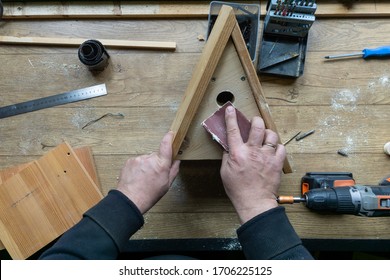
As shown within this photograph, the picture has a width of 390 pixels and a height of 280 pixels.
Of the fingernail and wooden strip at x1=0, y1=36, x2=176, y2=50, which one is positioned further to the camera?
wooden strip at x1=0, y1=36, x2=176, y2=50

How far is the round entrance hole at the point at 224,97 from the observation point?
1.01 m

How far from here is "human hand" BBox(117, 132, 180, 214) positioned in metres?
0.96

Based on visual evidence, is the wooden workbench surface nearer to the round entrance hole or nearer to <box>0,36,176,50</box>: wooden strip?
<box>0,36,176,50</box>: wooden strip

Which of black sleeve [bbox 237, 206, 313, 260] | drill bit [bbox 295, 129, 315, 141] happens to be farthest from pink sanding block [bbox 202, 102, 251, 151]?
drill bit [bbox 295, 129, 315, 141]

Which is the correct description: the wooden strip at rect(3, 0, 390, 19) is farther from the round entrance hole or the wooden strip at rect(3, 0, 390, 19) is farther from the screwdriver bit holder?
the round entrance hole

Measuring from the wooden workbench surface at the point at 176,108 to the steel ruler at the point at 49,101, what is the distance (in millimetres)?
20

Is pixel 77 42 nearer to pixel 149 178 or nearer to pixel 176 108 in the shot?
pixel 176 108

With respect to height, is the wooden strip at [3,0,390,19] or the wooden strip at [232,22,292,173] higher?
the wooden strip at [3,0,390,19]

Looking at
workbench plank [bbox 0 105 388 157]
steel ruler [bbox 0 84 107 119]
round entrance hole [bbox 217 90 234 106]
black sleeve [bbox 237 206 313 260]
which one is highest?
steel ruler [bbox 0 84 107 119]

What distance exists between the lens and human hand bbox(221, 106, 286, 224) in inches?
36.6

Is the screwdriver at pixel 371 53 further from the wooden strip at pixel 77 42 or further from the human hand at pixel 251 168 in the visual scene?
the wooden strip at pixel 77 42

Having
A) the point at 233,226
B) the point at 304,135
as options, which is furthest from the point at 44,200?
the point at 304,135

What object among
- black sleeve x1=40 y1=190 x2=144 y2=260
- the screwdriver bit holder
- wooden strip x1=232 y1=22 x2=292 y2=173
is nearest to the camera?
black sleeve x1=40 y1=190 x2=144 y2=260

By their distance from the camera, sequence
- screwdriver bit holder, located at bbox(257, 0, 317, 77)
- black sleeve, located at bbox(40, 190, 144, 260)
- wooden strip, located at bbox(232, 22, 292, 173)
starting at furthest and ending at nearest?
screwdriver bit holder, located at bbox(257, 0, 317, 77), wooden strip, located at bbox(232, 22, 292, 173), black sleeve, located at bbox(40, 190, 144, 260)
